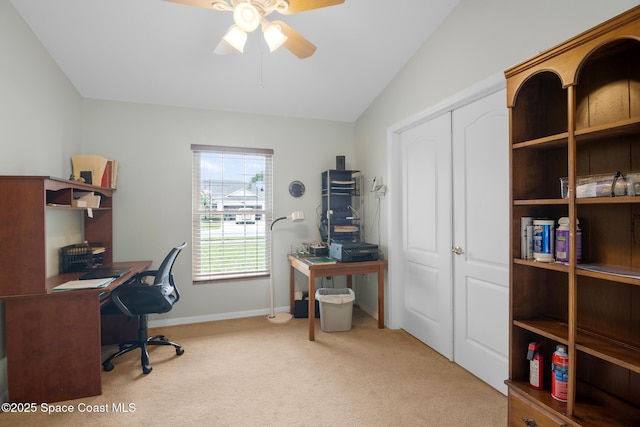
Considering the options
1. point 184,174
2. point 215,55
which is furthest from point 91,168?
point 215,55

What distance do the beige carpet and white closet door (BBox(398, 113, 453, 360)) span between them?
24cm

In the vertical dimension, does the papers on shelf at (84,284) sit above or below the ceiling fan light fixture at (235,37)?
below

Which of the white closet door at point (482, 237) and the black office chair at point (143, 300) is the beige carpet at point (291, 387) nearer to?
the black office chair at point (143, 300)

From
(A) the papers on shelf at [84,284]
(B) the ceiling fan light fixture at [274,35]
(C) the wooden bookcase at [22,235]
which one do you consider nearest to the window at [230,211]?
(A) the papers on shelf at [84,284]

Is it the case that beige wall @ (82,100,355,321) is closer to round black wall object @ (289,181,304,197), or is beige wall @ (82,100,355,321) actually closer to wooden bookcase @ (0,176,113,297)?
round black wall object @ (289,181,304,197)

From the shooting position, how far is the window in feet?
11.9

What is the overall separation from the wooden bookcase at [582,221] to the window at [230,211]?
2756 mm

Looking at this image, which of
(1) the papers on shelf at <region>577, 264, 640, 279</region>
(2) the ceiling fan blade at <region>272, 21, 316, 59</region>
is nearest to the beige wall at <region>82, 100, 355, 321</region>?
(2) the ceiling fan blade at <region>272, 21, 316, 59</region>

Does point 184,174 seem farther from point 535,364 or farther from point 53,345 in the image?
point 535,364

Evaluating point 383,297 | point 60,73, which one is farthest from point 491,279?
point 60,73

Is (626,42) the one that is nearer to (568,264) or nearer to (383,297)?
(568,264)

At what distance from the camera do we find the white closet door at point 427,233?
269 cm

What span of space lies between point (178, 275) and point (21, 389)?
1.56 m

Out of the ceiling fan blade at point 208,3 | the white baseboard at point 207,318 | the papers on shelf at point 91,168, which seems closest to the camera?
the ceiling fan blade at point 208,3
